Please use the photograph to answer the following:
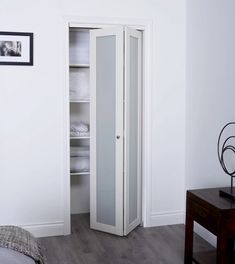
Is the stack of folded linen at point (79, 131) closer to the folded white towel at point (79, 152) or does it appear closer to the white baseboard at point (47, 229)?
the folded white towel at point (79, 152)

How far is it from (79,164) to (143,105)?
3.05ft

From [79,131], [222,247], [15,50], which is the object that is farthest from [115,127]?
[222,247]

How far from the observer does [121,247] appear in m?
3.50

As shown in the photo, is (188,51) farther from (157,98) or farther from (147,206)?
(147,206)

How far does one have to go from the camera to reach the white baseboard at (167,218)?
4.06 metres

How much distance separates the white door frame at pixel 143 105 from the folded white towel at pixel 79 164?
15.8 inches

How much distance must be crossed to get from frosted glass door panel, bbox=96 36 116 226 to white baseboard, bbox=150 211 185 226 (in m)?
0.48

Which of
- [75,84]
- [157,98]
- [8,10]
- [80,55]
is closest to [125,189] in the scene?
[157,98]

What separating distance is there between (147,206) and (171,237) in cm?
43

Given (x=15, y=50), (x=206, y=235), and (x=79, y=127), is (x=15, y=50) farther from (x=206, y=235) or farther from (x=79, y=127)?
(x=206, y=235)

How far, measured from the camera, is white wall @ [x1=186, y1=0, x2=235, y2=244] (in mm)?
3242

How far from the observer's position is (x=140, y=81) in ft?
13.0

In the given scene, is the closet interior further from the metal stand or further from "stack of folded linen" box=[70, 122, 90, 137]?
the metal stand

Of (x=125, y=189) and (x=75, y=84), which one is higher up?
(x=75, y=84)
